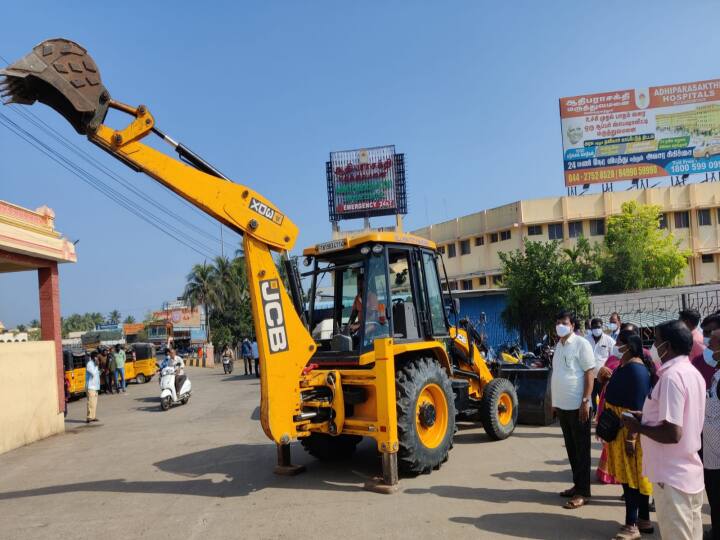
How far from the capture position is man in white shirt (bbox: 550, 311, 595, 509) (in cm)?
535

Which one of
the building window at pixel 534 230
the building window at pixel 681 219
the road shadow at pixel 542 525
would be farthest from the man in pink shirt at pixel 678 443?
the building window at pixel 681 219

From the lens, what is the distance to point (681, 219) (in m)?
39.9

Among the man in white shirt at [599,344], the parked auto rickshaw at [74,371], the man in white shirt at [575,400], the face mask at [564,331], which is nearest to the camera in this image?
the man in white shirt at [575,400]

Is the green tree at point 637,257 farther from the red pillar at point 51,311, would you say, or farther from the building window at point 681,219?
the red pillar at point 51,311

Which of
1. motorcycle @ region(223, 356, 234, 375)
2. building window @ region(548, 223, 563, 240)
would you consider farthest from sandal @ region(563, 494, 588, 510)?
building window @ region(548, 223, 563, 240)

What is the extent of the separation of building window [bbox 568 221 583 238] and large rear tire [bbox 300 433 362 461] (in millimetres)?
36373

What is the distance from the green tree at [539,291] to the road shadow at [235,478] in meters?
15.4

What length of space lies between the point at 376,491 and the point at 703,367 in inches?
137

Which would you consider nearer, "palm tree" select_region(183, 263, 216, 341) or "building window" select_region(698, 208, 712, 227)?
"building window" select_region(698, 208, 712, 227)

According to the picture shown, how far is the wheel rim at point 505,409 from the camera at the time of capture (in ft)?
28.1

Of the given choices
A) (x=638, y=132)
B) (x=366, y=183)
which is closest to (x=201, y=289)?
(x=366, y=183)

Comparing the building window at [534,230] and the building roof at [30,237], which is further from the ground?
the building window at [534,230]

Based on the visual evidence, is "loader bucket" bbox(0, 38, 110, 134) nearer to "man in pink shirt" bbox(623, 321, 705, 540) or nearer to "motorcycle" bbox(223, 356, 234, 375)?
"man in pink shirt" bbox(623, 321, 705, 540)

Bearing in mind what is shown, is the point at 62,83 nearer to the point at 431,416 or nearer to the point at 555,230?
the point at 431,416
